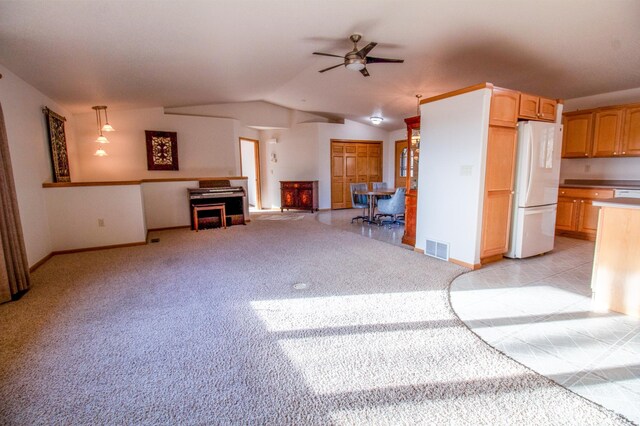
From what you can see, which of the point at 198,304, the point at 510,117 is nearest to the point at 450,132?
the point at 510,117

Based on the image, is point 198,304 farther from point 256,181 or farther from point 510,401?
point 256,181

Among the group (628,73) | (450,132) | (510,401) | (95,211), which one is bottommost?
(510,401)

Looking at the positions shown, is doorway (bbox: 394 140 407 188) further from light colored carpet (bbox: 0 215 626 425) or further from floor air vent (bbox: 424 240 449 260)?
light colored carpet (bbox: 0 215 626 425)

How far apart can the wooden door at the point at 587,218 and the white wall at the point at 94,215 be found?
741cm

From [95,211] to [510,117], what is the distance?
610 cm

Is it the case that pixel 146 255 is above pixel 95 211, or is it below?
below

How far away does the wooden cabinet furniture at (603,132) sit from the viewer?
4.56 meters

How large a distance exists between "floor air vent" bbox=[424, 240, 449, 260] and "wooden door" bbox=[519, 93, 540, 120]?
189 centimetres

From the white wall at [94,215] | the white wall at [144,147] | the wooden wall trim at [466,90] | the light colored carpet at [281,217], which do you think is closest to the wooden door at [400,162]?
the light colored carpet at [281,217]

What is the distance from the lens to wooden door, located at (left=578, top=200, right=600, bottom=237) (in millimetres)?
4793

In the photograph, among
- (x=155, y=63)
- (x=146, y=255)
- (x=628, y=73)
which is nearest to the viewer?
(x=155, y=63)

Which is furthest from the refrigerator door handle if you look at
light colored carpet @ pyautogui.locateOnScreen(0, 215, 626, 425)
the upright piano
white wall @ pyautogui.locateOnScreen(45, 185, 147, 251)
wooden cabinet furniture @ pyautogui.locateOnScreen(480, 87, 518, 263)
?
white wall @ pyautogui.locateOnScreen(45, 185, 147, 251)

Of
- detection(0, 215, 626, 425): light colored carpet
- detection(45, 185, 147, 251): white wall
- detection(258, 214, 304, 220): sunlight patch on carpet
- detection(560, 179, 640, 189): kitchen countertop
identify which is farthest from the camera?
detection(258, 214, 304, 220): sunlight patch on carpet

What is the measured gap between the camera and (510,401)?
154 centimetres
